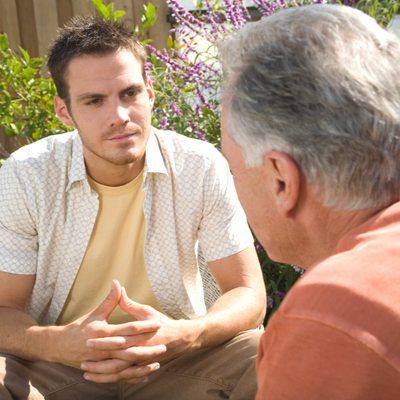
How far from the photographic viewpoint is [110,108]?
2.01 meters

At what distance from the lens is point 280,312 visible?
802mm

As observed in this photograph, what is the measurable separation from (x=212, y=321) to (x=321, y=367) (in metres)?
1.09

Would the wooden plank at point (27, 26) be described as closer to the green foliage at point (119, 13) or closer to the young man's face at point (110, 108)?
the green foliage at point (119, 13)

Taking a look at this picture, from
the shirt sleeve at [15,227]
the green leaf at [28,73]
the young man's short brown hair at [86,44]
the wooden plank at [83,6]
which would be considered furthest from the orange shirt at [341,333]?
the wooden plank at [83,6]

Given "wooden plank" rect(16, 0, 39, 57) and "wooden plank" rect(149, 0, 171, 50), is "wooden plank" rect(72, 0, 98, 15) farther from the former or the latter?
"wooden plank" rect(149, 0, 171, 50)

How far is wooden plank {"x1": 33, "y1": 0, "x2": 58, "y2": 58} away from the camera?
396 cm

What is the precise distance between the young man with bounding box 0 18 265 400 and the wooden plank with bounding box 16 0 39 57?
83.0 inches

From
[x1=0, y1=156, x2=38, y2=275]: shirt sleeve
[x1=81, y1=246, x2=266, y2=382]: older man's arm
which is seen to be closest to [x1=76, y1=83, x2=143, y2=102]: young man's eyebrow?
[x1=0, y1=156, x2=38, y2=275]: shirt sleeve

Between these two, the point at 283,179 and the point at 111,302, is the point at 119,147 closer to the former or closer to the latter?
the point at 111,302

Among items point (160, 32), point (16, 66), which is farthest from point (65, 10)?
point (16, 66)

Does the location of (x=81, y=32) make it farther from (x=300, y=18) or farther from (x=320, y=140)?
(x=320, y=140)

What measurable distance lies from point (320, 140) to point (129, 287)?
52.4 inches

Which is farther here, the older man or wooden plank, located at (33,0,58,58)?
wooden plank, located at (33,0,58,58)

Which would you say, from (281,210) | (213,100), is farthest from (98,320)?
(213,100)
